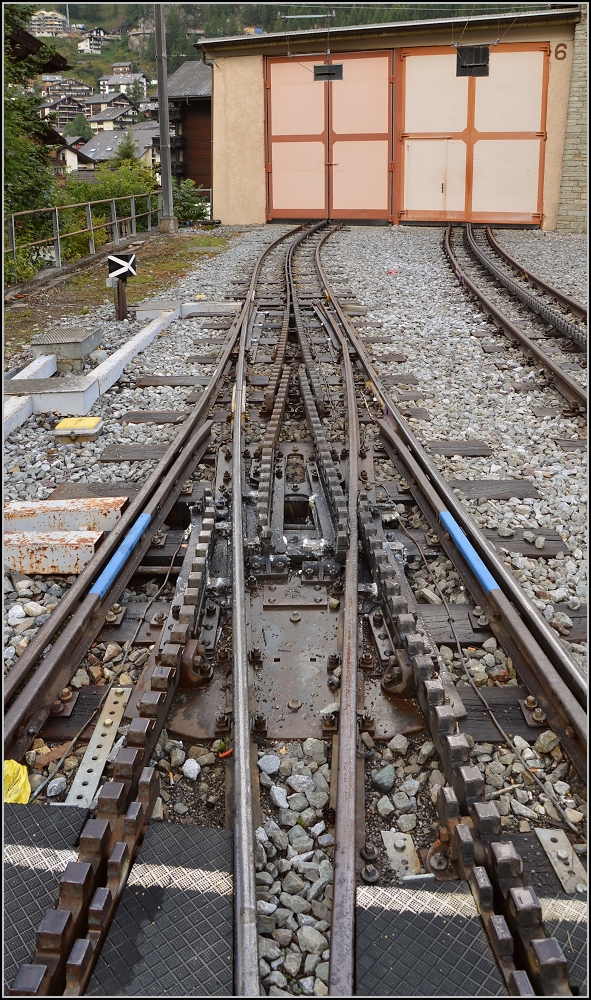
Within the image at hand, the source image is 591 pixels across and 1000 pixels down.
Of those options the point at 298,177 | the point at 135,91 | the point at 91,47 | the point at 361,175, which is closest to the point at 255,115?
the point at 298,177

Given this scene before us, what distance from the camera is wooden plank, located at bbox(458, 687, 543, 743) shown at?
297 cm

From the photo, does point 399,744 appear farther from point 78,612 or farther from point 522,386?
point 522,386

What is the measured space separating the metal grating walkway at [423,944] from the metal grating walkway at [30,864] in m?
0.87

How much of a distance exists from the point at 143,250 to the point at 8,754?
16.9 m

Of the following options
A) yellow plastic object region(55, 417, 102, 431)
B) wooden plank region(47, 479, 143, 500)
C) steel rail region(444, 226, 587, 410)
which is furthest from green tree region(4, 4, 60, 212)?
wooden plank region(47, 479, 143, 500)

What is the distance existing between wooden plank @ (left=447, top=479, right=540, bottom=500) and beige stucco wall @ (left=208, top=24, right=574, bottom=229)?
71.0 ft

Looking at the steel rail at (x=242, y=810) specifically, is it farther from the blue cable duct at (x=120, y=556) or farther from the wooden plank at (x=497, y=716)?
the wooden plank at (x=497, y=716)

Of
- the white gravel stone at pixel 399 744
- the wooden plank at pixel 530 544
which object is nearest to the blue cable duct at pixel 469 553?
the wooden plank at pixel 530 544

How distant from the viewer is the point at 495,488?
527 centimetres

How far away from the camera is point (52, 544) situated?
166 inches

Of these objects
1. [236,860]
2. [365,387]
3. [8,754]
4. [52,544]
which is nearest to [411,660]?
[236,860]

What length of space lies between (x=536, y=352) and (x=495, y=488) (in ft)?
12.5

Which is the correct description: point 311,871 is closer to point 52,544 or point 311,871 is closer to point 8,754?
point 8,754

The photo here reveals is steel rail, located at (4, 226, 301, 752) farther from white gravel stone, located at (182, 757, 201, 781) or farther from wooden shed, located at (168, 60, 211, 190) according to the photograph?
wooden shed, located at (168, 60, 211, 190)
